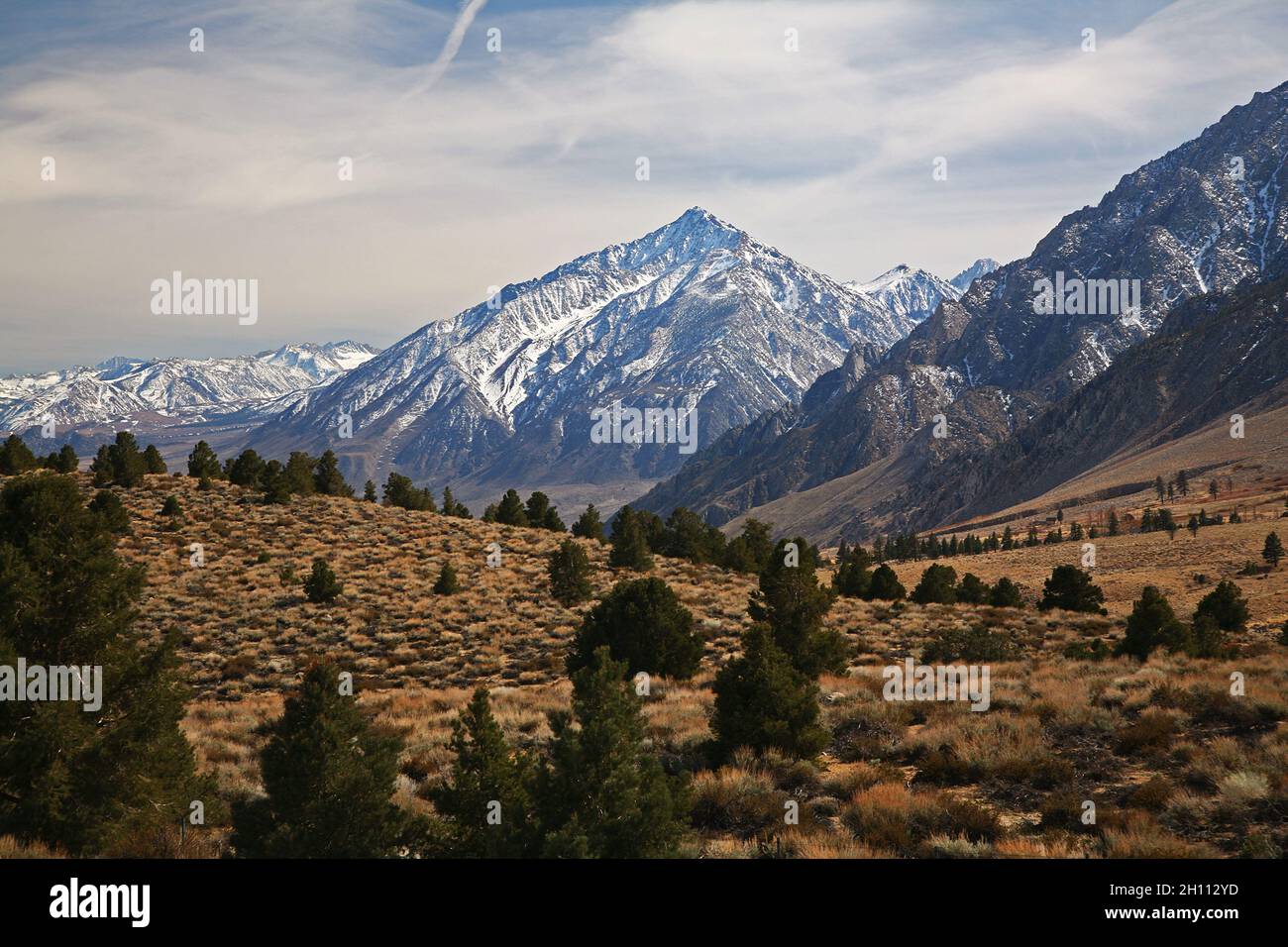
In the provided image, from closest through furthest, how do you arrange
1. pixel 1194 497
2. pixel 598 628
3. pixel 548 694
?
pixel 548 694 → pixel 598 628 → pixel 1194 497

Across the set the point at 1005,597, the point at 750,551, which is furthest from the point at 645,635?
the point at 750,551

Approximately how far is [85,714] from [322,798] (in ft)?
12.7

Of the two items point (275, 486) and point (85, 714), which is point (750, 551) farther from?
point (85, 714)

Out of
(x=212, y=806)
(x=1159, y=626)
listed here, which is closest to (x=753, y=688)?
(x=212, y=806)

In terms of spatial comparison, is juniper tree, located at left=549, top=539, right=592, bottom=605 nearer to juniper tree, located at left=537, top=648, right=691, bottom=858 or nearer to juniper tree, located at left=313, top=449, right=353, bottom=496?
juniper tree, located at left=313, top=449, right=353, bottom=496

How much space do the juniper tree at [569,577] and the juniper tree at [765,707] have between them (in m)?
21.9

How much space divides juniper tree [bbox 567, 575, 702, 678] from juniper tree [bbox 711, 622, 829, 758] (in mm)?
8714

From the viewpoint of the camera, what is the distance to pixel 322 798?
8977 mm

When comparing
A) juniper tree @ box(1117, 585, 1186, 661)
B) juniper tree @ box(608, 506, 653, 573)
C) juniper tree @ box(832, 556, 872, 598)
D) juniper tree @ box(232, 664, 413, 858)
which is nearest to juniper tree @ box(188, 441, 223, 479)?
juniper tree @ box(608, 506, 653, 573)

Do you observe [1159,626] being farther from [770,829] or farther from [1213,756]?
[770,829]

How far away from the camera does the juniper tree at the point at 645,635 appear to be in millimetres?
22781

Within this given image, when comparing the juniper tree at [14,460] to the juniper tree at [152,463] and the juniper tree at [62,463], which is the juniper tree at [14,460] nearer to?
the juniper tree at [62,463]
